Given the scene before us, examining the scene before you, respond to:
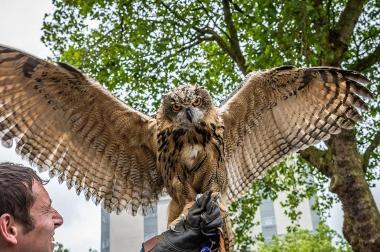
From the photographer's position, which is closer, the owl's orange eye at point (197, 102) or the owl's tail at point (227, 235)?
the owl's tail at point (227, 235)

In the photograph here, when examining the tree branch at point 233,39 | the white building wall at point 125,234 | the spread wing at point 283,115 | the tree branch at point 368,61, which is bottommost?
the spread wing at point 283,115

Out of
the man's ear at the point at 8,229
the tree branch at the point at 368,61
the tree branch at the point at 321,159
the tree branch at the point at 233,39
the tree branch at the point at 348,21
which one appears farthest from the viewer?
the tree branch at the point at 233,39

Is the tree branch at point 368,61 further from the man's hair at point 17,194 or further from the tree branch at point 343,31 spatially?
the man's hair at point 17,194

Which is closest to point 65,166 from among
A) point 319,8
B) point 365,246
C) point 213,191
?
point 213,191

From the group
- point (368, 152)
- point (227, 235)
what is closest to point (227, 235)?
point (227, 235)

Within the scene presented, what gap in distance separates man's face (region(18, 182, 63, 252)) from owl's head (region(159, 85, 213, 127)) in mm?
1699

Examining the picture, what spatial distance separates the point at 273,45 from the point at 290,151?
18.0 feet

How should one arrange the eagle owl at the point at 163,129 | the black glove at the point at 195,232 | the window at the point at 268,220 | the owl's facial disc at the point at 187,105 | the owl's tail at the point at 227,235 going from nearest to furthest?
the black glove at the point at 195,232
the owl's tail at the point at 227,235
the owl's facial disc at the point at 187,105
the eagle owl at the point at 163,129
the window at the point at 268,220

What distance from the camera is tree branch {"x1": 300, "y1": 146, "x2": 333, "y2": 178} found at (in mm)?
10898

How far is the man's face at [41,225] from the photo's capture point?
6.78 feet

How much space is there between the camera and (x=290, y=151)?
16.3 feet

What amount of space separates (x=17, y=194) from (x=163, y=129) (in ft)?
6.61

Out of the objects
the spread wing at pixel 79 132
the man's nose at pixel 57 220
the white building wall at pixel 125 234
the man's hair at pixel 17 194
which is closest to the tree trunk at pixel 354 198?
the spread wing at pixel 79 132

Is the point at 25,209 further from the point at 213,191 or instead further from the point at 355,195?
the point at 355,195
